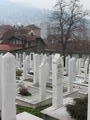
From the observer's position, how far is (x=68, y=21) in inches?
924

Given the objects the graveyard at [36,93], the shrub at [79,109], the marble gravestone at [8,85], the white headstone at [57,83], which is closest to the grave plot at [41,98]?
Result: the graveyard at [36,93]

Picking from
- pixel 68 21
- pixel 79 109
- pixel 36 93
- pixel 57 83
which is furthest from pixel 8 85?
pixel 68 21

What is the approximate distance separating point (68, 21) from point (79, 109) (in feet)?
57.3

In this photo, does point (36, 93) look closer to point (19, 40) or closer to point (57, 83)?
point (57, 83)

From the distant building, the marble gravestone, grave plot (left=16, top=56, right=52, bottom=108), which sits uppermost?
the distant building

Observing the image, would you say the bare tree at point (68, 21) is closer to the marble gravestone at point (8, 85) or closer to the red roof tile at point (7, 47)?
the red roof tile at point (7, 47)

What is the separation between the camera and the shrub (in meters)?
6.75

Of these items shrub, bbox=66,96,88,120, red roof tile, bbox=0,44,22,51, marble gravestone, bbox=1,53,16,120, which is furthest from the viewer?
red roof tile, bbox=0,44,22,51

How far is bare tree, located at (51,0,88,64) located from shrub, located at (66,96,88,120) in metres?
16.2

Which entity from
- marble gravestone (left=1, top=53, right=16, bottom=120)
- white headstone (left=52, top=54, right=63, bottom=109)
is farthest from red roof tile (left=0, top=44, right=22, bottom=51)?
marble gravestone (left=1, top=53, right=16, bottom=120)

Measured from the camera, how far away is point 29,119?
6.80 meters

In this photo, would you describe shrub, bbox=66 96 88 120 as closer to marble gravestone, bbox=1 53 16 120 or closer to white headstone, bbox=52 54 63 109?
white headstone, bbox=52 54 63 109

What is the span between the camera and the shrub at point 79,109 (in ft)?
22.2

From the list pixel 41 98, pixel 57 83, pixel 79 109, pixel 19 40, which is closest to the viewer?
pixel 79 109
